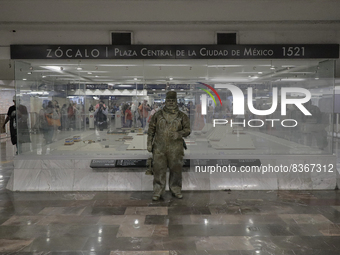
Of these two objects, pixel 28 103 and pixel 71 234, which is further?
pixel 28 103

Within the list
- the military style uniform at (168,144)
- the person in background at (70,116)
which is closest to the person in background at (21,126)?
the person in background at (70,116)

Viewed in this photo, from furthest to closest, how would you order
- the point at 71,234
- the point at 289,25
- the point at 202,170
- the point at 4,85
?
the point at 4,85 < the point at 202,170 < the point at 289,25 < the point at 71,234

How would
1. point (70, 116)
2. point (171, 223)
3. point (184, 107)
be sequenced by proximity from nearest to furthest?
point (171, 223) < point (184, 107) < point (70, 116)

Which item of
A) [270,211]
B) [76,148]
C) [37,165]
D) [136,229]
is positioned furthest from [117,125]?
[270,211]

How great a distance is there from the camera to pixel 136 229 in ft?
14.3

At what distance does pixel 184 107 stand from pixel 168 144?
3.80ft

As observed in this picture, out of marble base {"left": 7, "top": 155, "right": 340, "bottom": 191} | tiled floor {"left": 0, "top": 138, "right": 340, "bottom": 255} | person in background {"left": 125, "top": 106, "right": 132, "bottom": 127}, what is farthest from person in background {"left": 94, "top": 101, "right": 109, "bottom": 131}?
tiled floor {"left": 0, "top": 138, "right": 340, "bottom": 255}

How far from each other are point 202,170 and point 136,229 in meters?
2.50

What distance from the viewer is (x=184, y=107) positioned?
6613mm

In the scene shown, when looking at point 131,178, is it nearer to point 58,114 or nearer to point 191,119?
point 191,119

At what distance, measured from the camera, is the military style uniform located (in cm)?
583

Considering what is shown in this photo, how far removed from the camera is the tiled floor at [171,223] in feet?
12.5

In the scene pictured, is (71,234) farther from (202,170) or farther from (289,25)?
(289,25)

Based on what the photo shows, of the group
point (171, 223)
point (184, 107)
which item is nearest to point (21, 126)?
point (184, 107)
